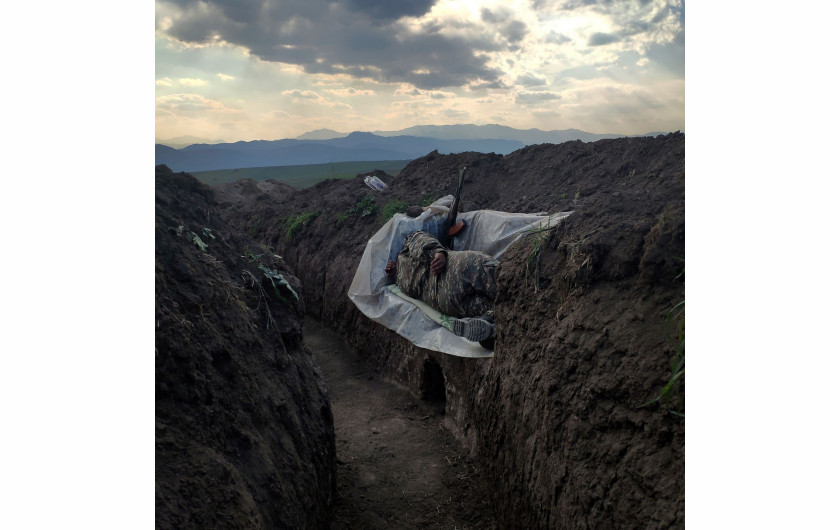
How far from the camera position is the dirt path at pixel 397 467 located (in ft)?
11.7

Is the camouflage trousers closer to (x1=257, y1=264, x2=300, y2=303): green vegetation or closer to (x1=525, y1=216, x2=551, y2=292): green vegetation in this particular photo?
(x1=525, y1=216, x2=551, y2=292): green vegetation

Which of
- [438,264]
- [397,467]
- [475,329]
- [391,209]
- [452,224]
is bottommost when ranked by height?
[397,467]

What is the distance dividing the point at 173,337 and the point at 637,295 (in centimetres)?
206

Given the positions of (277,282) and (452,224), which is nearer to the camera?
(277,282)

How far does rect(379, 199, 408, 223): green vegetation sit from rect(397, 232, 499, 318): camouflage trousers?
2.43m

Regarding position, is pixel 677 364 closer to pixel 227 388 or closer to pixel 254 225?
pixel 227 388

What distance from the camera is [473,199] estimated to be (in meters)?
8.33

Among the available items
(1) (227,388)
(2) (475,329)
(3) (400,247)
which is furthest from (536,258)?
(3) (400,247)

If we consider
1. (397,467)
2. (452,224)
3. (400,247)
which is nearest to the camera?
(397,467)

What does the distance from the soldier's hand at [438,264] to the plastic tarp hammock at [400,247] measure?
17.1 inches

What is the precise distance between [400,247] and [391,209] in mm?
1865

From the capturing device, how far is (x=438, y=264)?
529cm

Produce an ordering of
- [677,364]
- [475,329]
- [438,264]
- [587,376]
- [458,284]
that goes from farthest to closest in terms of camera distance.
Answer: [438,264], [458,284], [475,329], [587,376], [677,364]

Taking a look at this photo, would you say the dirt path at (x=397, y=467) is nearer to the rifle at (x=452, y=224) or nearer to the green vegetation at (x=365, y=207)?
the rifle at (x=452, y=224)
